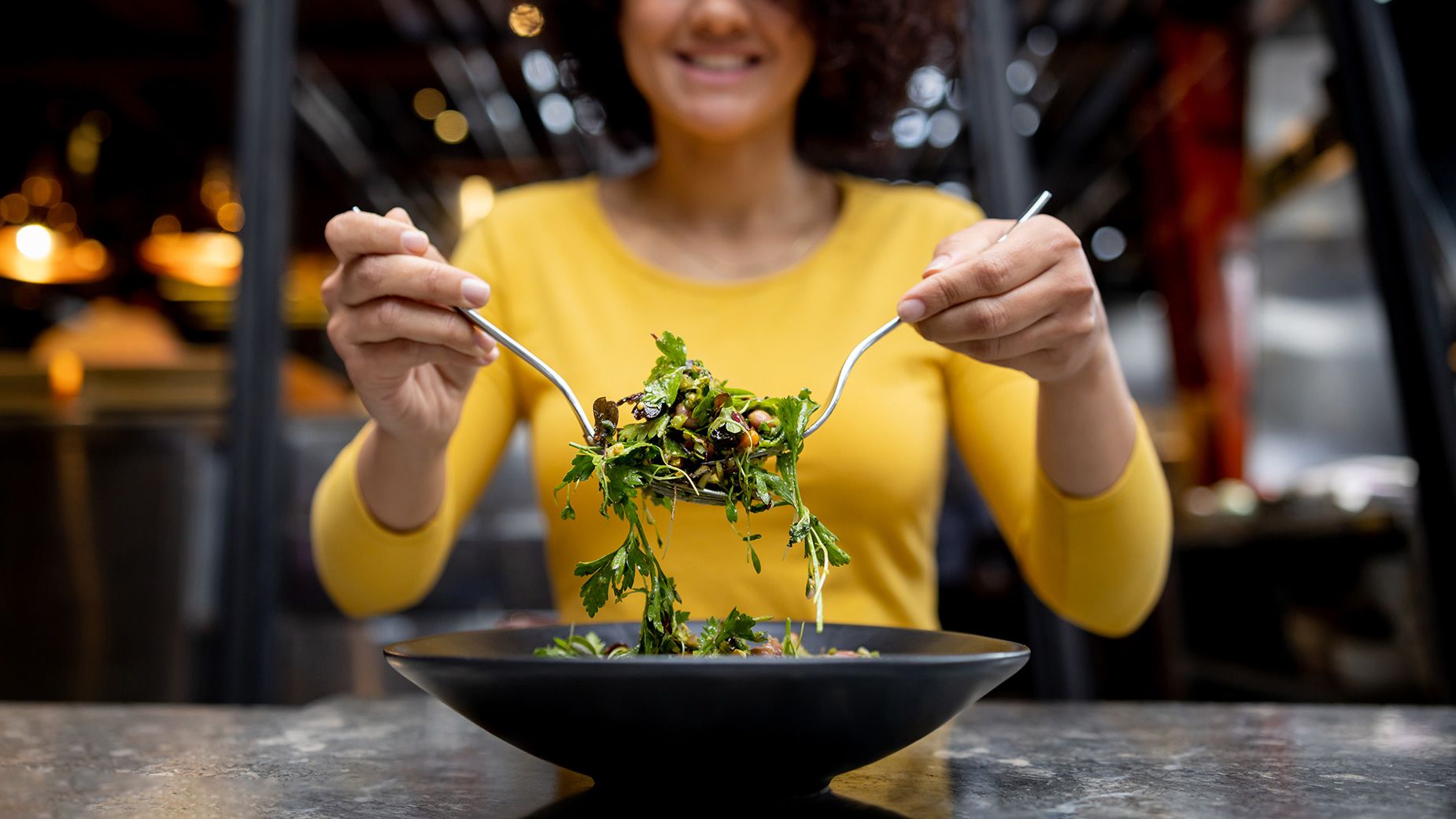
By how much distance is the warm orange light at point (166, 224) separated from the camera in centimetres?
684

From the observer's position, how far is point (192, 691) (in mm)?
2934

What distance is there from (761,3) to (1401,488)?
2519 mm

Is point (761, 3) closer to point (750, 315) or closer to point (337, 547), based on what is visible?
point (750, 315)

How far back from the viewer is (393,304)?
0.92m

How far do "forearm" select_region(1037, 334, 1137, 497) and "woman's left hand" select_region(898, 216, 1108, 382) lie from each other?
0.10 m

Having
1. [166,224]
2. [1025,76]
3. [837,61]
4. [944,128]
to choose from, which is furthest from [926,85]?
[166,224]

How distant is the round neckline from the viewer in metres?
1.47

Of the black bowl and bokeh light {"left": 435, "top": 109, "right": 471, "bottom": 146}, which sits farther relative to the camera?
bokeh light {"left": 435, "top": 109, "right": 471, "bottom": 146}

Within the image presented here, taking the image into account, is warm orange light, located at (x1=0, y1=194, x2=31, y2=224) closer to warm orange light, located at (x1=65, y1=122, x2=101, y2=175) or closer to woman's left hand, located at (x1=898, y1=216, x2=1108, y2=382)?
warm orange light, located at (x1=65, y1=122, x2=101, y2=175)

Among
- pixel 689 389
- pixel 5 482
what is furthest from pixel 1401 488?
pixel 5 482

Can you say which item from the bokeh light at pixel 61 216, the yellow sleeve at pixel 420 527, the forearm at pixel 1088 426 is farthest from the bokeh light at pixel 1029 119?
the bokeh light at pixel 61 216

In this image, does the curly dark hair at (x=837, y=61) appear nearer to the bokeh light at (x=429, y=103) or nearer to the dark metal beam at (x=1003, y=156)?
the dark metal beam at (x=1003, y=156)

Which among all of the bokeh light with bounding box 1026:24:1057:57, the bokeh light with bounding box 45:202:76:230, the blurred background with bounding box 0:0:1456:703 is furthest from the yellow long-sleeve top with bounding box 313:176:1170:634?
the bokeh light with bounding box 45:202:76:230

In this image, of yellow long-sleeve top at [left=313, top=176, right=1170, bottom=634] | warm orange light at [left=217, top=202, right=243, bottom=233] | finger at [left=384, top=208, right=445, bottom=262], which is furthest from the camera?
warm orange light at [left=217, top=202, right=243, bottom=233]
